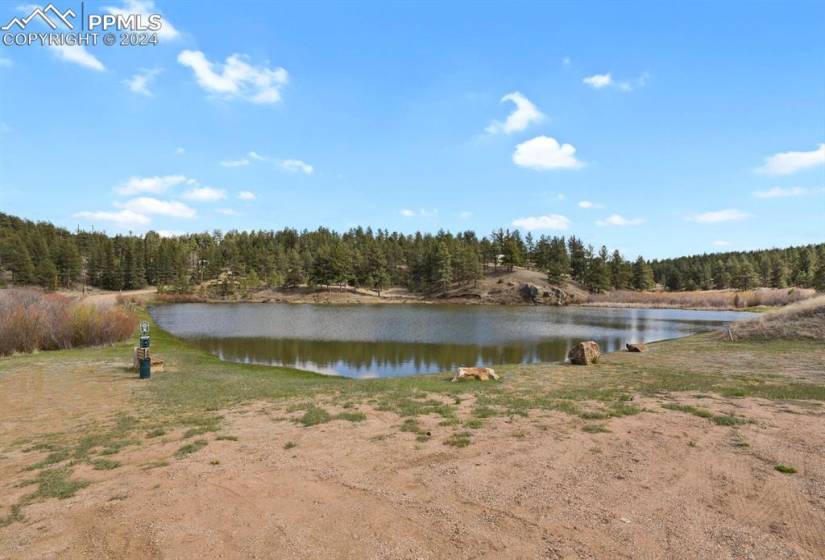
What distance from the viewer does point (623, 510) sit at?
21.9 ft

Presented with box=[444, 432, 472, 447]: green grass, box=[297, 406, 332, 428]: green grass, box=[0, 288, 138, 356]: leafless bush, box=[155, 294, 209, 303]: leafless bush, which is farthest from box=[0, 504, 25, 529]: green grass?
box=[155, 294, 209, 303]: leafless bush

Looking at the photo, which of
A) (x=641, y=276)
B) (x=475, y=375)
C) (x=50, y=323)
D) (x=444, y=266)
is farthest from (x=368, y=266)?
(x=475, y=375)

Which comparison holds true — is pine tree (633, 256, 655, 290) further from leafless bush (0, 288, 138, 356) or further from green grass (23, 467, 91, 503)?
green grass (23, 467, 91, 503)

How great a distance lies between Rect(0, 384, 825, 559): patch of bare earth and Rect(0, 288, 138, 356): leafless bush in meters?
23.2

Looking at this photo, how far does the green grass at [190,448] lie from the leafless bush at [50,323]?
25329mm

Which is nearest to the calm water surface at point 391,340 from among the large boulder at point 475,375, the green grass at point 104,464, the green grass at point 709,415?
the large boulder at point 475,375

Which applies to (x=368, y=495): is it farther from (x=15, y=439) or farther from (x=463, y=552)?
(x=15, y=439)

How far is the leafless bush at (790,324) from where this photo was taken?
2745cm

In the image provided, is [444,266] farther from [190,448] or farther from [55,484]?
[55,484]

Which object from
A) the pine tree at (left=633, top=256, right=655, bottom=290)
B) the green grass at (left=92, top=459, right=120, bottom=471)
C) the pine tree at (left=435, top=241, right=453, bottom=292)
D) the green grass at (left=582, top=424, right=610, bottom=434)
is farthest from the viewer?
the pine tree at (left=633, top=256, right=655, bottom=290)

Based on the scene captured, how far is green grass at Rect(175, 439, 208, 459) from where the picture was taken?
9581mm

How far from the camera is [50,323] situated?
29.2 meters

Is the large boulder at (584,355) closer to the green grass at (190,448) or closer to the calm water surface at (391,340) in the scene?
the calm water surface at (391,340)

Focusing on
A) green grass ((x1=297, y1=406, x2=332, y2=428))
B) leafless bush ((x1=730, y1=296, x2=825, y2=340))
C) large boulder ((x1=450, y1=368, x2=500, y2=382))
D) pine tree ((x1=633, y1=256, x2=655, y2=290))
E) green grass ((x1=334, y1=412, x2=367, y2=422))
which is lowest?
large boulder ((x1=450, y1=368, x2=500, y2=382))
